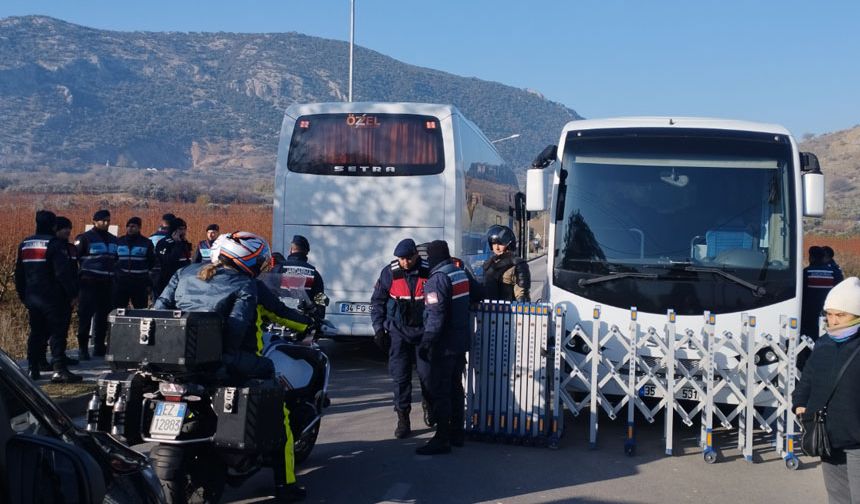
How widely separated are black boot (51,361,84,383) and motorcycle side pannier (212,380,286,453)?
210 inches

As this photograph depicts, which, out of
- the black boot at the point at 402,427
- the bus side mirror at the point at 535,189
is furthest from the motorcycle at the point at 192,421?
the bus side mirror at the point at 535,189

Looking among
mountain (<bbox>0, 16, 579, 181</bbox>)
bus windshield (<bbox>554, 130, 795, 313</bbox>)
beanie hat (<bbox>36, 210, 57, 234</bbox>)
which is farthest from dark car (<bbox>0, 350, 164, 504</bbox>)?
mountain (<bbox>0, 16, 579, 181</bbox>)

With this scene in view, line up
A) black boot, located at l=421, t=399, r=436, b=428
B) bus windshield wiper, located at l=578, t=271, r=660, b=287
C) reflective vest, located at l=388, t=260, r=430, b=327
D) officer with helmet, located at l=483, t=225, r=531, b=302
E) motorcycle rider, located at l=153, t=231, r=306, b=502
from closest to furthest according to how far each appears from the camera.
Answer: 1. motorcycle rider, located at l=153, t=231, r=306, b=502
2. reflective vest, located at l=388, t=260, r=430, b=327
3. black boot, located at l=421, t=399, r=436, b=428
4. bus windshield wiper, located at l=578, t=271, r=660, b=287
5. officer with helmet, located at l=483, t=225, r=531, b=302

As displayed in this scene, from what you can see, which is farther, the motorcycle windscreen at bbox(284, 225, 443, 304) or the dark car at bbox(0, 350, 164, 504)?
the motorcycle windscreen at bbox(284, 225, 443, 304)

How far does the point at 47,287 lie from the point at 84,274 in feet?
6.15

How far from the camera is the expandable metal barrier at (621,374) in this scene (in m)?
8.18

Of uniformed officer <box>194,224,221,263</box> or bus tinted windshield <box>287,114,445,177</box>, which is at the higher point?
bus tinted windshield <box>287,114,445,177</box>

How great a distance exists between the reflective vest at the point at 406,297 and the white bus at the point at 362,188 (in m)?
4.12

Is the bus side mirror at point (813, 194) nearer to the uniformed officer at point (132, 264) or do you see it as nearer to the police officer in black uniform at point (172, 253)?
the uniformed officer at point (132, 264)

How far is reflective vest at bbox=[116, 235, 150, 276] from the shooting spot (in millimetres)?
12586

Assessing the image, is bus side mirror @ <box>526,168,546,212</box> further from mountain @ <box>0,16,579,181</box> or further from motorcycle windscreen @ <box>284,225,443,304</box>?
mountain @ <box>0,16,579,181</box>

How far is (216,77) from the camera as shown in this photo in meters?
156

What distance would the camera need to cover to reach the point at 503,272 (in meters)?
10.6

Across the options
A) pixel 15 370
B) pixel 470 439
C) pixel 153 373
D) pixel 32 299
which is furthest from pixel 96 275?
pixel 15 370
